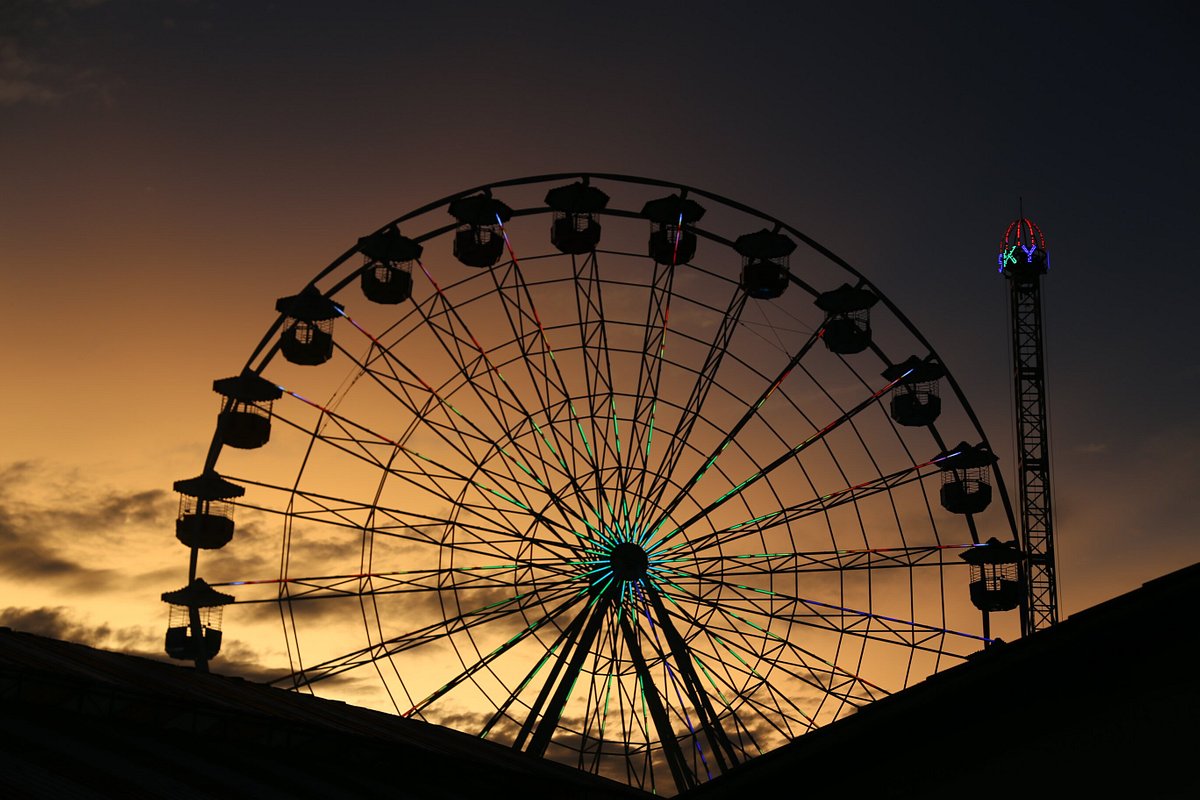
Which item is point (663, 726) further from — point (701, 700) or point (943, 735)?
point (943, 735)

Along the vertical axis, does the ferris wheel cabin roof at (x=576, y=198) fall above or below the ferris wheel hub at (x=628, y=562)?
above

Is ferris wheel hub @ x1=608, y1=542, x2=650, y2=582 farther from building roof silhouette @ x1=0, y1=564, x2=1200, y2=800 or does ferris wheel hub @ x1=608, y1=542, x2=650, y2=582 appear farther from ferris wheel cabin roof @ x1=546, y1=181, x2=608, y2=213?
building roof silhouette @ x1=0, y1=564, x2=1200, y2=800

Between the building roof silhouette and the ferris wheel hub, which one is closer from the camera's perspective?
the building roof silhouette

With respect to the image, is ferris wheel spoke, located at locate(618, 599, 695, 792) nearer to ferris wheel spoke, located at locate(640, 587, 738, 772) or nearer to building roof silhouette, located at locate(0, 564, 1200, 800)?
ferris wheel spoke, located at locate(640, 587, 738, 772)

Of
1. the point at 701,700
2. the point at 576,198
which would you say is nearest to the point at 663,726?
the point at 701,700

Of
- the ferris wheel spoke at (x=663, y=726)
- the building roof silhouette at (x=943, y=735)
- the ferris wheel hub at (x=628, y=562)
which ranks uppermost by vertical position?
the ferris wheel hub at (x=628, y=562)

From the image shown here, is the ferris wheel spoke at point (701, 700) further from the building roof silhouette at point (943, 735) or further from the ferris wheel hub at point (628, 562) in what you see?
the building roof silhouette at point (943, 735)

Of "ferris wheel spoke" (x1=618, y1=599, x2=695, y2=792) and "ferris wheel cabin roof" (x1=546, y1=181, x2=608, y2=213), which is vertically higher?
"ferris wheel cabin roof" (x1=546, y1=181, x2=608, y2=213)

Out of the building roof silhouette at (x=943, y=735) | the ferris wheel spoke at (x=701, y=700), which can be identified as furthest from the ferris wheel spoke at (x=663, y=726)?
the building roof silhouette at (x=943, y=735)

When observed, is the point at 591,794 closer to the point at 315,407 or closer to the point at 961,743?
the point at 961,743

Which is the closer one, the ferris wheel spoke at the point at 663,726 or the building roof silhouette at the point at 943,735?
the building roof silhouette at the point at 943,735

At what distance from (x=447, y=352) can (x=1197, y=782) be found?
22.2 m

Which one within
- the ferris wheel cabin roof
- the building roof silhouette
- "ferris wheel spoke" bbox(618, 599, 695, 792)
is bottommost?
the building roof silhouette

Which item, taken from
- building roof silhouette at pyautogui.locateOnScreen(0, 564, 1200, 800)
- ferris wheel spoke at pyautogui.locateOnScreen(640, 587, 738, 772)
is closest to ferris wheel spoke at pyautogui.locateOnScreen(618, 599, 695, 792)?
ferris wheel spoke at pyautogui.locateOnScreen(640, 587, 738, 772)
